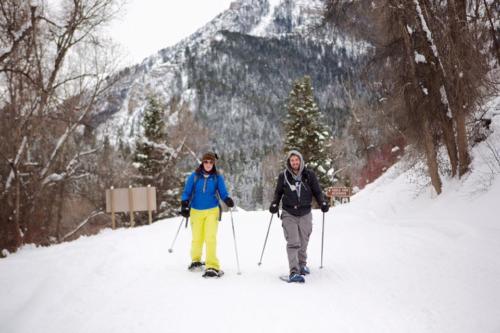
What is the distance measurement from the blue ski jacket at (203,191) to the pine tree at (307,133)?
21.2m

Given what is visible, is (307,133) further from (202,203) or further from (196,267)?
(196,267)

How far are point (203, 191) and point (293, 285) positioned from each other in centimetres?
194

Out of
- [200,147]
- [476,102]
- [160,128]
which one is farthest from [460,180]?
[160,128]

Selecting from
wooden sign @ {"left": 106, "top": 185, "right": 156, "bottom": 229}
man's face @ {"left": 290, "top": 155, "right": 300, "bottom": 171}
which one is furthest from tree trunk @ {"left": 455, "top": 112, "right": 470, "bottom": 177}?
wooden sign @ {"left": 106, "top": 185, "right": 156, "bottom": 229}

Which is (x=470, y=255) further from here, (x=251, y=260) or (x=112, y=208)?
(x=112, y=208)

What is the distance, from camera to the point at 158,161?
28.1 m

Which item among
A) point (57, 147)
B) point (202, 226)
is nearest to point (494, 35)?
point (202, 226)

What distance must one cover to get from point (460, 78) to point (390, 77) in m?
2.14

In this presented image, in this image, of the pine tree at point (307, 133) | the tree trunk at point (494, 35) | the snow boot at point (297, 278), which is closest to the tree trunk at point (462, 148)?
the tree trunk at point (494, 35)

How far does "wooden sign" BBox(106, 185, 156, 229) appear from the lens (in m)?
12.8

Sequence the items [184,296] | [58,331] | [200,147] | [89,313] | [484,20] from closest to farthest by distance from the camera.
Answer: [58,331], [89,313], [184,296], [484,20], [200,147]

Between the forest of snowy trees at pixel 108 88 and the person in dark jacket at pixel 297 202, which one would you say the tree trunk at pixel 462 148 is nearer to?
the forest of snowy trees at pixel 108 88

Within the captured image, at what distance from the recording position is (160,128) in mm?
29703

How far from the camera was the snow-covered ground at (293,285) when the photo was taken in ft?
12.8
